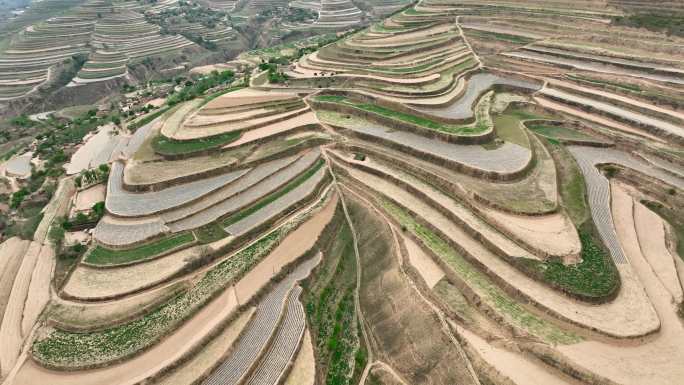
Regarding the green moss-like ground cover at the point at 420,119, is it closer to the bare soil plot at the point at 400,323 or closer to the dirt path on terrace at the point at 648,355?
the bare soil plot at the point at 400,323

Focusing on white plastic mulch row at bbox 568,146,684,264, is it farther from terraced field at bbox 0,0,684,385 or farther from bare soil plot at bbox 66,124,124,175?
bare soil plot at bbox 66,124,124,175

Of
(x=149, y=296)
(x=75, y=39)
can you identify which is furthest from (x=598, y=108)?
(x=75, y=39)

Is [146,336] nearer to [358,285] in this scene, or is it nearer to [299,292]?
[299,292]

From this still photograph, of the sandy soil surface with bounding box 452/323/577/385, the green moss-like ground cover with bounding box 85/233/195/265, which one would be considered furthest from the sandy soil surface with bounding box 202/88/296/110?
the sandy soil surface with bounding box 452/323/577/385

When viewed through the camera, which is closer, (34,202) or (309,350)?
(309,350)

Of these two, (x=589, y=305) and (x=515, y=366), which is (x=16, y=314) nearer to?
(x=515, y=366)

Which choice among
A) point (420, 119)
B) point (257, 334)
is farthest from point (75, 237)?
point (420, 119)
